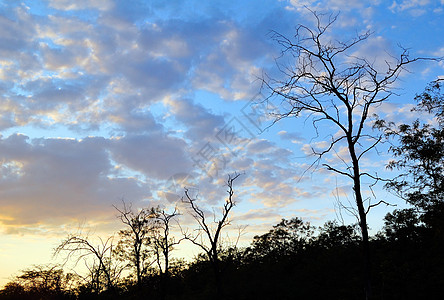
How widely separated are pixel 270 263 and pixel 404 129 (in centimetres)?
1692

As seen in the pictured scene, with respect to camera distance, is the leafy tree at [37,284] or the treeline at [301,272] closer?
the treeline at [301,272]

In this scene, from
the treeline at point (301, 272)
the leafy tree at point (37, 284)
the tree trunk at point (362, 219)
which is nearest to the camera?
the tree trunk at point (362, 219)

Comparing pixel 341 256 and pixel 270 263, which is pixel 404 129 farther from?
pixel 270 263

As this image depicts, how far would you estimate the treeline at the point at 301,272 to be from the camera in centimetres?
2089

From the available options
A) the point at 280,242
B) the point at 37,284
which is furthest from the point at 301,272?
the point at 37,284

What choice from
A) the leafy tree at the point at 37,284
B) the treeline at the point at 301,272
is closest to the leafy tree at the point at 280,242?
the treeline at the point at 301,272

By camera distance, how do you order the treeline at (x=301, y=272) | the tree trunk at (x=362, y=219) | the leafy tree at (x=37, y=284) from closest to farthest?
the tree trunk at (x=362, y=219) < the treeline at (x=301, y=272) < the leafy tree at (x=37, y=284)

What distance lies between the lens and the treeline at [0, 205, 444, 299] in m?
20.9

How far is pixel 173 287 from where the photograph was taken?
33.4 meters

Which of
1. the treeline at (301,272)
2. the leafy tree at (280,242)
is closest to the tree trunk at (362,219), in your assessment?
the treeline at (301,272)

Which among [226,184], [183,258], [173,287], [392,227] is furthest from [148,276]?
[392,227]

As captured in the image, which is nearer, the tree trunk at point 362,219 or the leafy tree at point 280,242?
the tree trunk at point 362,219

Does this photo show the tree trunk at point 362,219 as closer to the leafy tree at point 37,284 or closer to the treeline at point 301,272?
Result: the treeline at point 301,272

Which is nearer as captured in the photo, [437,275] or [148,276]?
[437,275]
